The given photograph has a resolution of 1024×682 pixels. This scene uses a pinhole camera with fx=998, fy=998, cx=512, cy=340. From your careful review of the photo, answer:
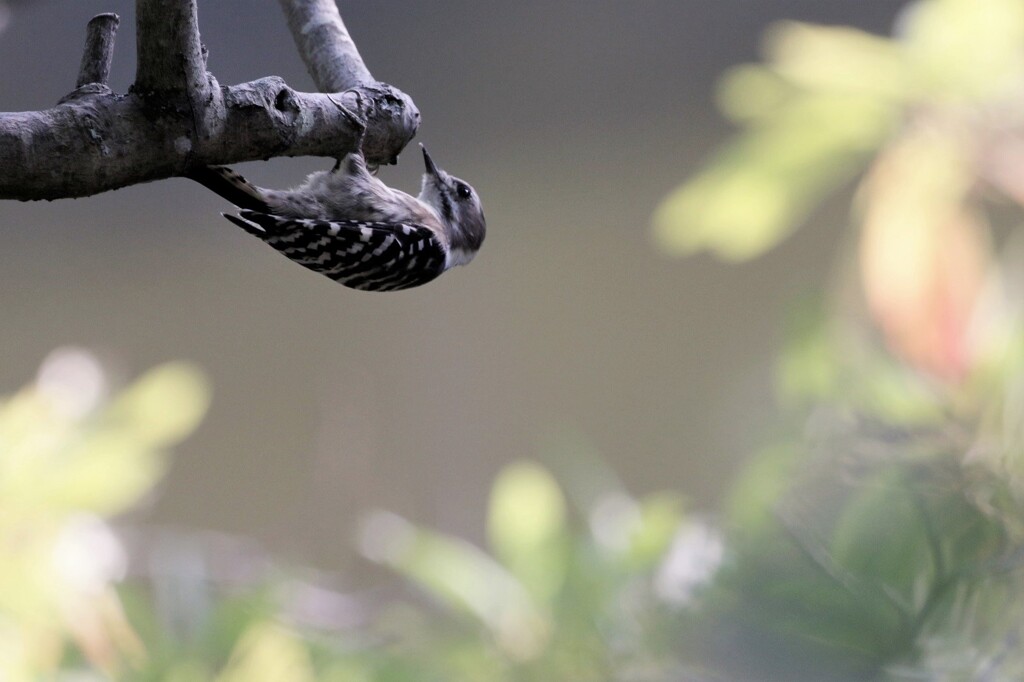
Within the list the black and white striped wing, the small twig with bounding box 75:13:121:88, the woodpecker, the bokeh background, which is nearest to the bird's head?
the woodpecker

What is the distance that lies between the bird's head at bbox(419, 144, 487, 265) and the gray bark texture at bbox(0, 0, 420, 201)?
806mm

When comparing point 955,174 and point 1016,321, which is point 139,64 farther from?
point 955,174

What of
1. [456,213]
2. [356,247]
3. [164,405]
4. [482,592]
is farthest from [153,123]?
[164,405]

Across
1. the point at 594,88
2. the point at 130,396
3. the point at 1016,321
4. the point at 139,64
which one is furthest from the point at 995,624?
the point at 130,396

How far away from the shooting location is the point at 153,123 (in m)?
0.91

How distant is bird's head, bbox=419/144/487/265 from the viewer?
190cm

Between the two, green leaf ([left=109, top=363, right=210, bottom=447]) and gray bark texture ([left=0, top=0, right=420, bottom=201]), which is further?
green leaf ([left=109, top=363, right=210, bottom=447])

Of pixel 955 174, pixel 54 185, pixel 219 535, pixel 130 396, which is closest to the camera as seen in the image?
pixel 54 185

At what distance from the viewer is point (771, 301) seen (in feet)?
12.5

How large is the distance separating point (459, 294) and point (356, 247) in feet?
8.93

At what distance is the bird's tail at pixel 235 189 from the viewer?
132 cm

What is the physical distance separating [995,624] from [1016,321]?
27.7 inches

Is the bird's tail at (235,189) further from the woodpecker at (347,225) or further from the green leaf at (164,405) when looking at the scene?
the green leaf at (164,405)

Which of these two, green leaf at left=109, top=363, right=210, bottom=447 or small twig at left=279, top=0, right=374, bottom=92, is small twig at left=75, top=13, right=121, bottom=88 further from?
green leaf at left=109, top=363, right=210, bottom=447
